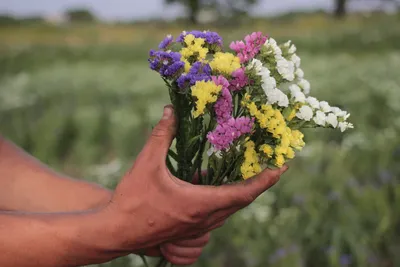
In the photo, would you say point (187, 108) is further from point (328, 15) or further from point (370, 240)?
point (328, 15)

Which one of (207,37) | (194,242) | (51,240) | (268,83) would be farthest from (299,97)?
(51,240)

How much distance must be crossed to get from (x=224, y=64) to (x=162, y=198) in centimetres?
30

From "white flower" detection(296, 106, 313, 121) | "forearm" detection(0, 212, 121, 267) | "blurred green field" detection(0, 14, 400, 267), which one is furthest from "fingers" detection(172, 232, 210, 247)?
"white flower" detection(296, 106, 313, 121)

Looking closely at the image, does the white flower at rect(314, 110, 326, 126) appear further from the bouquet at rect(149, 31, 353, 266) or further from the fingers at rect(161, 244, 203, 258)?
the fingers at rect(161, 244, 203, 258)

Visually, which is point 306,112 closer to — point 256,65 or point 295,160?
point 256,65

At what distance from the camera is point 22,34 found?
1572 centimetres

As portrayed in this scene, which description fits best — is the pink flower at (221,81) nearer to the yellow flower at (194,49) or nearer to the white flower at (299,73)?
the yellow flower at (194,49)

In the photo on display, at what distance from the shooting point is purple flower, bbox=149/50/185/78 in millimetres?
1347

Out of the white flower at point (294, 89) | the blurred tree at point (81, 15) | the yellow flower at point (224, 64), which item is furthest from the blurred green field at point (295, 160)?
the blurred tree at point (81, 15)

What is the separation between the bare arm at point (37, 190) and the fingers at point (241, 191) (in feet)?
1.49

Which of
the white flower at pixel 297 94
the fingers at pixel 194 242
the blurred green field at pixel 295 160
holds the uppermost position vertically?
the white flower at pixel 297 94

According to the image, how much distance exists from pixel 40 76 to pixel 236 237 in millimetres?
5089

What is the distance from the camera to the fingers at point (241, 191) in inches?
52.8

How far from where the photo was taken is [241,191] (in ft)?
4.43
